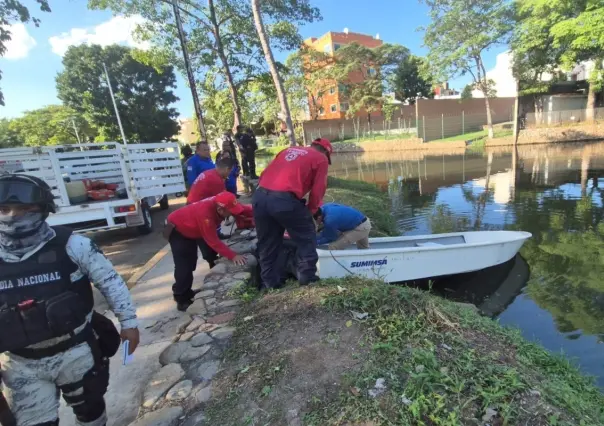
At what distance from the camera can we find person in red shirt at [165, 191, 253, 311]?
341 centimetres

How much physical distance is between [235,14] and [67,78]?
1126 inches

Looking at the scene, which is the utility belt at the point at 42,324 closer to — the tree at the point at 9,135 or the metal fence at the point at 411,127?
the metal fence at the point at 411,127

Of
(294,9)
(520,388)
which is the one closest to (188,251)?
(520,388)

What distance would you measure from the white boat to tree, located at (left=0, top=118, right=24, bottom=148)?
159 feet

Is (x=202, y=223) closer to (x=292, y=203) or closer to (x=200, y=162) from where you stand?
(x=292, y=203)

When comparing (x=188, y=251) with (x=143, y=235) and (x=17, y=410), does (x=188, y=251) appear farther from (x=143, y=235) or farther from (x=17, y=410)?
(x=143, y=235)

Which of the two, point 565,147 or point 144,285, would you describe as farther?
point 565,147

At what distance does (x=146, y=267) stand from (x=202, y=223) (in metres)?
2.67

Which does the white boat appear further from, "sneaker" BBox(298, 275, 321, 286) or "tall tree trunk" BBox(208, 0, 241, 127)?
"tall tree trunk" BBox(208, 0, 241, 127)

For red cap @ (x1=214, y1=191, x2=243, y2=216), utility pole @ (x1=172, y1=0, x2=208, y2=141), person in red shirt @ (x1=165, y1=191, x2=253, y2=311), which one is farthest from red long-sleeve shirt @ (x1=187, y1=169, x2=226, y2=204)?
utility pole @ (x1=172, y1=0, x2=208, y2=141)

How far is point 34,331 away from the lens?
154 cm

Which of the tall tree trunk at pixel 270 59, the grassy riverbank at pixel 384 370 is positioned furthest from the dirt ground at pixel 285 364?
the tall tree trunk at pixel 270 59

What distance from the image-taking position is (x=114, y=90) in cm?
3203

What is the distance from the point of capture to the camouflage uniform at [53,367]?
1.63 metres
